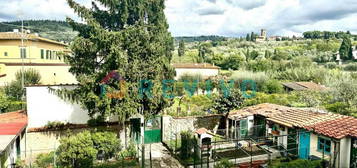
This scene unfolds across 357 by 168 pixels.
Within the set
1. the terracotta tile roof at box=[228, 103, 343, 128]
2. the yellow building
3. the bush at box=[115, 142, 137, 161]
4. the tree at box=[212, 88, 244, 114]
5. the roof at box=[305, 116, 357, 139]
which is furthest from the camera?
the yellow building

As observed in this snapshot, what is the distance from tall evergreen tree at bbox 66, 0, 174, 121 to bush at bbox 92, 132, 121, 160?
1.49m

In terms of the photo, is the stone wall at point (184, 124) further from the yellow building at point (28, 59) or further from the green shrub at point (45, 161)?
the yellow building at point (28, 59)

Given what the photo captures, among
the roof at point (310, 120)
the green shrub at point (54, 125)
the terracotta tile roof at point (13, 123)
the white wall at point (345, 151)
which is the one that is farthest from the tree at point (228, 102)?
the terracotta tile roof at point (13, 123)

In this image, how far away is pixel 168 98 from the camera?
17.0 meters

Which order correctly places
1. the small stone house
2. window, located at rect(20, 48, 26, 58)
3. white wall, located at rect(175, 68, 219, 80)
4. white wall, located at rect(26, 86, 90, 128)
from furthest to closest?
1. white wall, located at rect(175, 68, 219, 80)
2. window, located at rect(20, 48, 26, 58)
3. white wall, located at rect(26, 86, 90, 128)
4. the small stone house

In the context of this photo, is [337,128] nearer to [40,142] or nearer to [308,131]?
[308,131]

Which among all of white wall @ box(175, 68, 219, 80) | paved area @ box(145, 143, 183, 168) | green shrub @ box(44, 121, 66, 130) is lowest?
paved area @ box(145, 143, 183, 168)

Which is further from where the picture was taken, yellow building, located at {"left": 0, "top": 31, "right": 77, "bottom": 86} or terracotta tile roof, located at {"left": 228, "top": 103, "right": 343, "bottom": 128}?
yellow building, located at {"left": 0, "top": 31, "right": 77, "bottom": 86}

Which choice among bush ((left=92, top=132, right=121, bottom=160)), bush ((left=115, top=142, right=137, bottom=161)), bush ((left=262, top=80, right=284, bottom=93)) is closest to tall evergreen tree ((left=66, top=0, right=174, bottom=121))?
bush ((left=92, top=132, right=121, bottom=160))

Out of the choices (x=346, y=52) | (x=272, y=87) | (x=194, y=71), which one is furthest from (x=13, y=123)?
(x=346, y=52)

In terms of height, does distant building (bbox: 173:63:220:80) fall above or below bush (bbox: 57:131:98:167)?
above

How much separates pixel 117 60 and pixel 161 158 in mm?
6718

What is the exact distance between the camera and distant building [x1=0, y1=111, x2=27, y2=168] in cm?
1169

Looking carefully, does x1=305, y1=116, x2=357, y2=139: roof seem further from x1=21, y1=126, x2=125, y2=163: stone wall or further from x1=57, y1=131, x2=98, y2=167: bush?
x1=21, y1=126, x2=125, y2=163: stone wall
